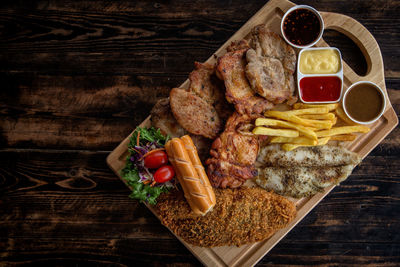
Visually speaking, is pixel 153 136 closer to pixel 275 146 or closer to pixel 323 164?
pixel 275 146

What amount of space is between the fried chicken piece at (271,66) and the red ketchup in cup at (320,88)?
15 cm

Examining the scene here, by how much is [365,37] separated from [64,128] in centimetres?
461

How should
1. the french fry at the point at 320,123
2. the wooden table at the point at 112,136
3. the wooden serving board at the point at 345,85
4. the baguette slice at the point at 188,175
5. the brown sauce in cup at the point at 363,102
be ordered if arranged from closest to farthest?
the baguette slice at the point at 188,175, the french fry at the point at 320,123, the brown sauce in cup at the point at 363,102, the wooden serving board at the point at 345,85, the wooden table at the point at 112,136

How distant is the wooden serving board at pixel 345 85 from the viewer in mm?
3775

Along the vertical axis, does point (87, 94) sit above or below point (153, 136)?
above

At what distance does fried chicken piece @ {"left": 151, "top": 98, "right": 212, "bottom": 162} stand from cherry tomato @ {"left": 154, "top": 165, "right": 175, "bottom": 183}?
47cm

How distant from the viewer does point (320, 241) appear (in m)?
4.19

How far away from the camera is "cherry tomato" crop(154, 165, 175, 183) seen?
10.8ft

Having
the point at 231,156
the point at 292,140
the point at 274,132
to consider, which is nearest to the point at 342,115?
the point at 292,140

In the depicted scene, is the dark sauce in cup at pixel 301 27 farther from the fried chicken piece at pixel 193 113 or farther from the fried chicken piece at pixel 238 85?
the fried chicken piece at pixel 193 113

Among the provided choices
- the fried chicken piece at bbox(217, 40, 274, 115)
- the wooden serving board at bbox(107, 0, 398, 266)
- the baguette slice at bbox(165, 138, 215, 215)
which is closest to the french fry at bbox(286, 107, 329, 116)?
the fried chicken piece at bbox(217, 40, 274, 115)

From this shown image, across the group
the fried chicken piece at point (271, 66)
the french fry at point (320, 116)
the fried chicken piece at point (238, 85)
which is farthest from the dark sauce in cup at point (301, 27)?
the french fry at point (320, 116)

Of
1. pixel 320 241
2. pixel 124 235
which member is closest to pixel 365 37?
pixel 320 241

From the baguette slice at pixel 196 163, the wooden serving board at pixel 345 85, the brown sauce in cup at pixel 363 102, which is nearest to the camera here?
the baguette slice at pixel 196 163
